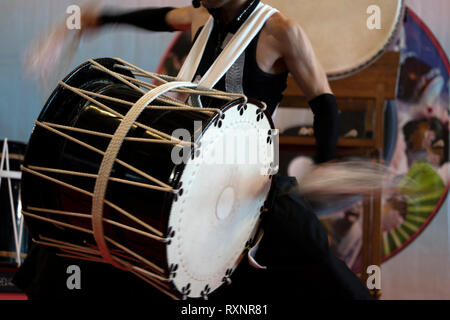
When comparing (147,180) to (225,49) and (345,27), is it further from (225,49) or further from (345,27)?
(345,27)

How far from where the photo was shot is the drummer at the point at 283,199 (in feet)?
4.06

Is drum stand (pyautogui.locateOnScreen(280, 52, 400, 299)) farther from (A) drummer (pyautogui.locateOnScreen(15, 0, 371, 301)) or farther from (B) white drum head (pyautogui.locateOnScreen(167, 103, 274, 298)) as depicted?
Answer: (B) white drum head (pyautogui.locateOnScreen(167, 103, 274, 298))

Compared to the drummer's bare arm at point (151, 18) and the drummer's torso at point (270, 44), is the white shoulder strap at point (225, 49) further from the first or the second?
the drummer's bare arm at point (151, 18)

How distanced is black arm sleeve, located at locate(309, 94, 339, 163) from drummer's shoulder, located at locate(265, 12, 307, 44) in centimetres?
18

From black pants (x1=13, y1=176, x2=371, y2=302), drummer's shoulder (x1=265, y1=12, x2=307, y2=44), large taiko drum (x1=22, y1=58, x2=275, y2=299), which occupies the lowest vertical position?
black pants (x1=13, y1=176, x2=371, y2=302)

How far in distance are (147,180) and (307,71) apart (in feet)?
2.05

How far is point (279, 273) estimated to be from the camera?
4.27 feet

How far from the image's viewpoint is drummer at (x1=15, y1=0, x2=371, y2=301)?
4.06ft

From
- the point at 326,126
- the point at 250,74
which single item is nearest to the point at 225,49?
the point at 250,74

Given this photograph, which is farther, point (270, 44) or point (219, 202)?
point (270, 44)

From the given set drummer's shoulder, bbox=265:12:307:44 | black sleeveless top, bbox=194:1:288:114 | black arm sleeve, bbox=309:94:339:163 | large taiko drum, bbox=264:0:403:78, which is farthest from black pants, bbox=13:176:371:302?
large taiko drum, bbox=264:0:403:78

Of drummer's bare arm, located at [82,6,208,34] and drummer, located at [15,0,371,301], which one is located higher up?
drummer's bare arm, located at [82,6,208,34]

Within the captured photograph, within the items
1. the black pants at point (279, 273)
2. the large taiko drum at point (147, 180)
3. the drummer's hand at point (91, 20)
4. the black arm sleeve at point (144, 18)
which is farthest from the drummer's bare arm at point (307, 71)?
the drummer's hand at point (91, 20)

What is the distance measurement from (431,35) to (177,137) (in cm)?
191
